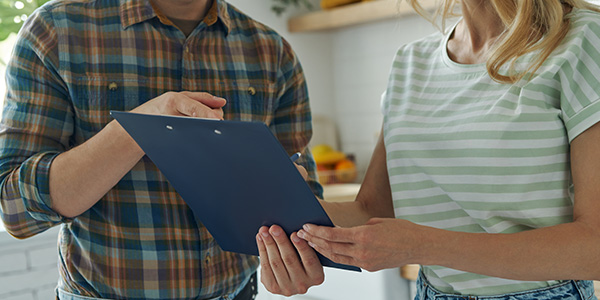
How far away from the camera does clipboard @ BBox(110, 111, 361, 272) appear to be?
2.46 ft

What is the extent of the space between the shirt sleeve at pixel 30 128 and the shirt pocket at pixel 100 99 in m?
0.03

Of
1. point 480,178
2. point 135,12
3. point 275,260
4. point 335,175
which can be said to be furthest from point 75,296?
point 335,175

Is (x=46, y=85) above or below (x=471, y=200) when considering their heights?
above

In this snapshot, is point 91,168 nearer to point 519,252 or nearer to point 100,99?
point 100,99

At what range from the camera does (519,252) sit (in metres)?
0.88

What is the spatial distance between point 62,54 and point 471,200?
71cm

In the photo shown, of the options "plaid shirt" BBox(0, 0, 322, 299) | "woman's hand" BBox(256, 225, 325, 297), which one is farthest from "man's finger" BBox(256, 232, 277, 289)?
"plaid shirt" BBox(0, 0, 322, 299)

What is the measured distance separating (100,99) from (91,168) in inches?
6.4

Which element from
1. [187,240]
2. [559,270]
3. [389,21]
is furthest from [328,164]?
[559,270]

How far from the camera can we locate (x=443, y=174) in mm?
1054

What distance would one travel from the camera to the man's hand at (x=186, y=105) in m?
0.86

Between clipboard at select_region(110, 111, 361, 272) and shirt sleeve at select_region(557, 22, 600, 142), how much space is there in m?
0.39

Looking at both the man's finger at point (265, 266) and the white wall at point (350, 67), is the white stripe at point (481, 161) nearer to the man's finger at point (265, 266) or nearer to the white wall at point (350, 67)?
the man's finger at point (265, 266)

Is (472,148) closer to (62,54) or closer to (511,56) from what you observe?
(511,56)
